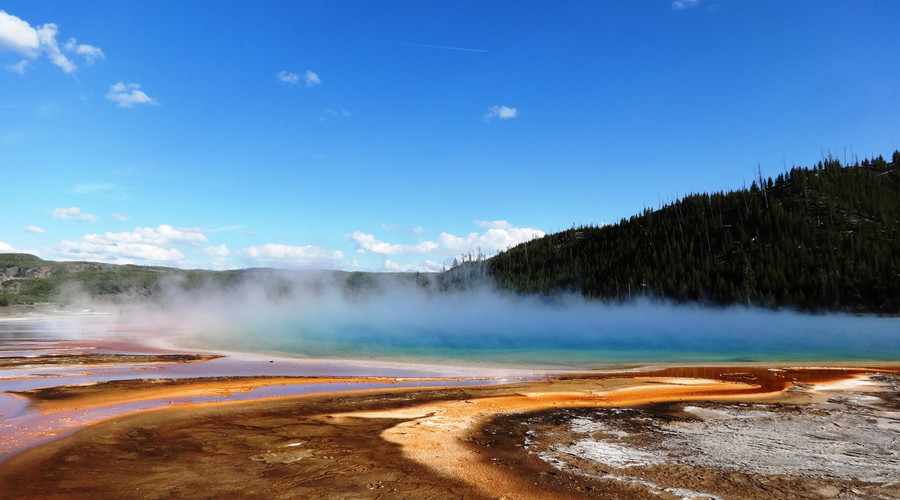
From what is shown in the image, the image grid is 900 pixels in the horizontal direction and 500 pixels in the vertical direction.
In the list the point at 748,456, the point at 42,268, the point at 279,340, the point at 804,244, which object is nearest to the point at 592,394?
the point at 748,456

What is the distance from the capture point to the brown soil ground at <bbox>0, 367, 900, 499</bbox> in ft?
26.5

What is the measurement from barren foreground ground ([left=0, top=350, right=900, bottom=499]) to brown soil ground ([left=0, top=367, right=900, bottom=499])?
5 cm

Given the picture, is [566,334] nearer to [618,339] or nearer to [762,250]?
[618,339]

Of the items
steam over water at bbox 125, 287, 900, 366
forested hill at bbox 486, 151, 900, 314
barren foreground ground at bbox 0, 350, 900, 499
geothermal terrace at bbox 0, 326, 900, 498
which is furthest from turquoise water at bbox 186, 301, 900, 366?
barren foreground ground at bbox 0, 350, 900, 499

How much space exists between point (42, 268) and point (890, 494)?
714 ft

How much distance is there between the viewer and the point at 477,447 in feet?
34.7

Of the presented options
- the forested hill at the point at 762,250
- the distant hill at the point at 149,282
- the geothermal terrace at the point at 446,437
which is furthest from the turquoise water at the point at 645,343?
the distant hill at the point at 149,282

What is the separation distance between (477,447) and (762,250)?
10141cm

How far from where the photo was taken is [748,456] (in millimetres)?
9688

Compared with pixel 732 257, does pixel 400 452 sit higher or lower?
lower

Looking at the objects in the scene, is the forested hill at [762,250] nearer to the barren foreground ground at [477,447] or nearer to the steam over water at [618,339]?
the steam over water at [618,339]

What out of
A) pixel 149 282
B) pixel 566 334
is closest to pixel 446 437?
pixel 566 334

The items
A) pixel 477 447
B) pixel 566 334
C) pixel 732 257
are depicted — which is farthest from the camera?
pixel 732 257

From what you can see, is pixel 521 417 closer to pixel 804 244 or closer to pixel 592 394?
pixel 592 394
